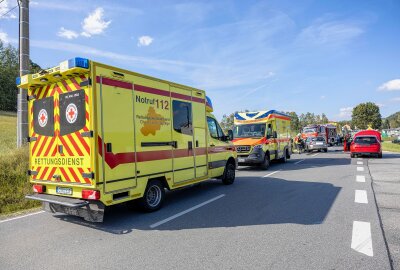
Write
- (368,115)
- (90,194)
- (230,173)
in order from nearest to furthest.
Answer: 1. (90,194)
2. (230,173)
3. (368,115)

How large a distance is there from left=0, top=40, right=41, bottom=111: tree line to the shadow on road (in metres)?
74.9

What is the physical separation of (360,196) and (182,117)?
5.29 m

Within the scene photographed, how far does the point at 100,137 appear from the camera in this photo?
5.49m

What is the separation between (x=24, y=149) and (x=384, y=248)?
10987 mm

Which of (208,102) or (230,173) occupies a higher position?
(208,102)

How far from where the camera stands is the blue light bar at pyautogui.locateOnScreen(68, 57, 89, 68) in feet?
17.3

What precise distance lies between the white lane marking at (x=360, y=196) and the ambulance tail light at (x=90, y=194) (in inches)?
242

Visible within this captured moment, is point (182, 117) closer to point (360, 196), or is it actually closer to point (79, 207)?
point (79, 207)

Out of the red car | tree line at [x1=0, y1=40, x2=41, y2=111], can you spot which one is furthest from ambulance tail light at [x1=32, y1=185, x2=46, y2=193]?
tree line at [x1=0, y1=40, x2=41, y2=111]

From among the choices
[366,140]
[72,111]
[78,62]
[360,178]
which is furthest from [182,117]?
[366,140]

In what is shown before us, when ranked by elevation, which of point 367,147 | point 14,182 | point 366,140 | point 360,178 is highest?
point 366,140

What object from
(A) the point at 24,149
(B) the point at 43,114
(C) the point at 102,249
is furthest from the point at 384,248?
(A) the point at 24,149

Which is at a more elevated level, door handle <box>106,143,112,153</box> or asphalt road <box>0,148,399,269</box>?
door handle <box>106,143,112,153</box>

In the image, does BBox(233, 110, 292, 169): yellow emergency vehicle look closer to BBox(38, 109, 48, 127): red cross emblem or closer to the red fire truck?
BBox(38, 109, 48, 127): red cross emblem
